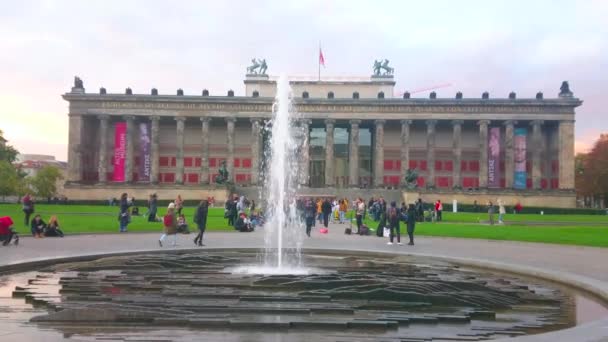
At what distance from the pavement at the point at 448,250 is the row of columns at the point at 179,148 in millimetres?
52964

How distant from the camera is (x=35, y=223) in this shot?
2594 cm

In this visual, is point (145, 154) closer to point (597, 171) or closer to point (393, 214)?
point (393, 214)

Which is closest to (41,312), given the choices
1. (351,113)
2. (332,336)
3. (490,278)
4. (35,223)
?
(332,336)

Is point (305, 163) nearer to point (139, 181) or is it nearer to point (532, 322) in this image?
point (139, 181)

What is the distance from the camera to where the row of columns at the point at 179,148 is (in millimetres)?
81250

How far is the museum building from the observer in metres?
78.9

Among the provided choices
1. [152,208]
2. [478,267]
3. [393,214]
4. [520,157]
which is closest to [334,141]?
[520,157]

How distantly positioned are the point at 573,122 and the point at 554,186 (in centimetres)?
1038

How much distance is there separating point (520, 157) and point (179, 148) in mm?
51645

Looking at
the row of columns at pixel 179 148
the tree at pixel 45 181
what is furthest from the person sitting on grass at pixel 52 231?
the tree at pixel 45 181

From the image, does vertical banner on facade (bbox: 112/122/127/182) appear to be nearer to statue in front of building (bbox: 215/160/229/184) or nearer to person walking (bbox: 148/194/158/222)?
statue in front of building (bbox: 215/160/229/184)

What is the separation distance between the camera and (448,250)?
75.0ft

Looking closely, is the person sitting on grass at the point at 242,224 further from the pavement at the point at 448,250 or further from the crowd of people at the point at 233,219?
the pavement at the point at 448,250

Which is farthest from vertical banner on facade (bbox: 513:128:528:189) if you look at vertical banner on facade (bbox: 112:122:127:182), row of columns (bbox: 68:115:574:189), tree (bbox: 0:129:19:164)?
tree (bbox: 0:129:19:164)
